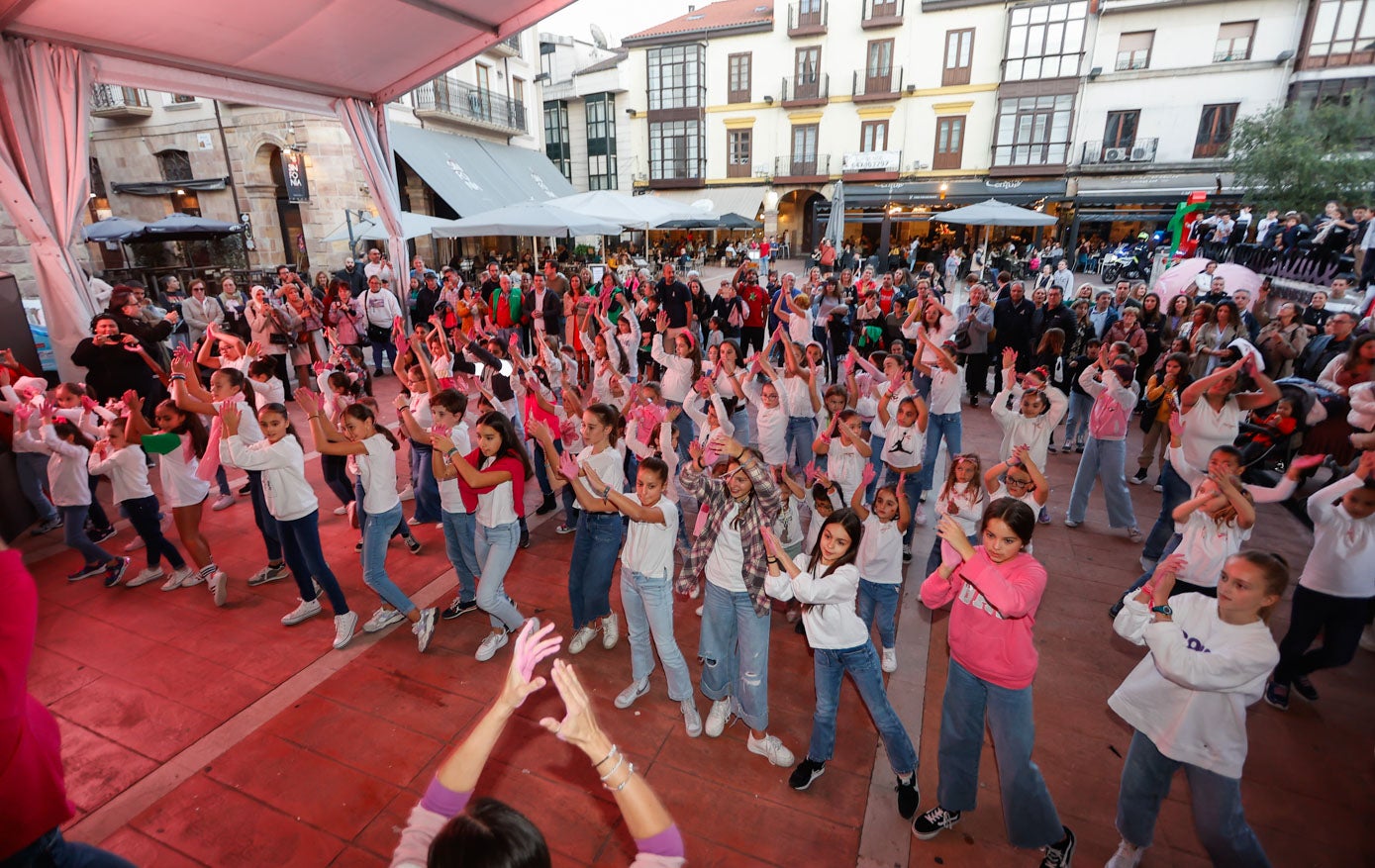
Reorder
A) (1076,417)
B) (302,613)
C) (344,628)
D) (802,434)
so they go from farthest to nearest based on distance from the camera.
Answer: (1076,417), (802,434), (302,613), (344,628)

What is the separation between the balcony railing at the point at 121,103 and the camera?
1997 centimetres

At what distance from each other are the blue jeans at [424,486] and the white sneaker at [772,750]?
3.54m

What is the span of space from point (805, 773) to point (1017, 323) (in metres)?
8.55

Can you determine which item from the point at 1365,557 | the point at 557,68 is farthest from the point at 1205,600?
the point at 557,68

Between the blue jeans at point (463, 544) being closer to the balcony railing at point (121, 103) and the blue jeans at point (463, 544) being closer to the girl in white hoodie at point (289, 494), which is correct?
the girl in white hoodie at point (289, 494)

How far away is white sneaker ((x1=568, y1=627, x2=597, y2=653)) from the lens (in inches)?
178

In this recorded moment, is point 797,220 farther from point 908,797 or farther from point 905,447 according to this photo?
point 908,797

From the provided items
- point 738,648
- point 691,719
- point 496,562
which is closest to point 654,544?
point 738,648

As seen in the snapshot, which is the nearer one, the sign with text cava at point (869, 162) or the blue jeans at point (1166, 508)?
the blue jeans at point (1166, 508)

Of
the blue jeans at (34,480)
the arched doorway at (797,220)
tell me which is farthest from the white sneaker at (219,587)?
the arched doorway at (797,220)

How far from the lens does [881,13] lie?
1162 inches

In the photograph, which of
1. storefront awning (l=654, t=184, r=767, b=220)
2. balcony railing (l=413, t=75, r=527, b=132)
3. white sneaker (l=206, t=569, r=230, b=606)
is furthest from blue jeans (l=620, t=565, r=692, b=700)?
storefront awning (l=654, t=184, r=767, b=220)

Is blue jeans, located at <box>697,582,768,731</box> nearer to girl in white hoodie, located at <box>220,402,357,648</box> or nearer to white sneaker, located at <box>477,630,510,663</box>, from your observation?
white sneaker, located at <box>477,630,510,663</box>

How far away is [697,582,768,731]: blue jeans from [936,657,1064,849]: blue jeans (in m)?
0.95
